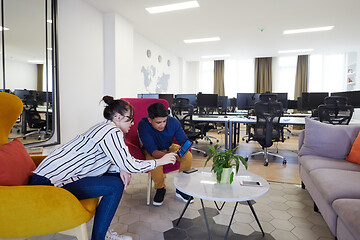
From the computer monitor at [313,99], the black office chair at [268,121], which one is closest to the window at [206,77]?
the computer monitor at [313,99]

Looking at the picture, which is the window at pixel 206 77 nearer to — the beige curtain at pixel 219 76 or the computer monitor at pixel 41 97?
the beige curtain at pixel 219 76

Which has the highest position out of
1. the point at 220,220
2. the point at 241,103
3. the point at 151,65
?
the point at 151,65

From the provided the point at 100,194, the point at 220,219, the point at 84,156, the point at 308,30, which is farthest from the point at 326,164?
the point at 308,30

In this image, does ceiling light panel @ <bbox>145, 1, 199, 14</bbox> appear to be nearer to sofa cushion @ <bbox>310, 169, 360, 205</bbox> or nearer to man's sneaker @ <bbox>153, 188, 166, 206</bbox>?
man's sneaker @ <bbox>153, 188, 166, 206</bbox>

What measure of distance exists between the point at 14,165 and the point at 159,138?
136 cm

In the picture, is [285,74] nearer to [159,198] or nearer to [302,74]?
[302,74]

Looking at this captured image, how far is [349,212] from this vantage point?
1.34 metres

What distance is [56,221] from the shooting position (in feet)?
3.94

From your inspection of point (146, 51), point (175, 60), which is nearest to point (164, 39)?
point (146, 51)

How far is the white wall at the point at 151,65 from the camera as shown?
21.7ft

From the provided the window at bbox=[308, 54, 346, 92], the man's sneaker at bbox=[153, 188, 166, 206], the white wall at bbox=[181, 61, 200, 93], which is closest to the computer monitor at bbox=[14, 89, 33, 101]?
the man's sneaker at bbox=[153, 188, 166, 206]

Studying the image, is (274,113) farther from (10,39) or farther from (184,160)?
(10,39)

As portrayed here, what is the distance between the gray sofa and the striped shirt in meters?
1.27

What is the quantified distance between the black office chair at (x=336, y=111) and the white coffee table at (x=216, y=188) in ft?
10.7
